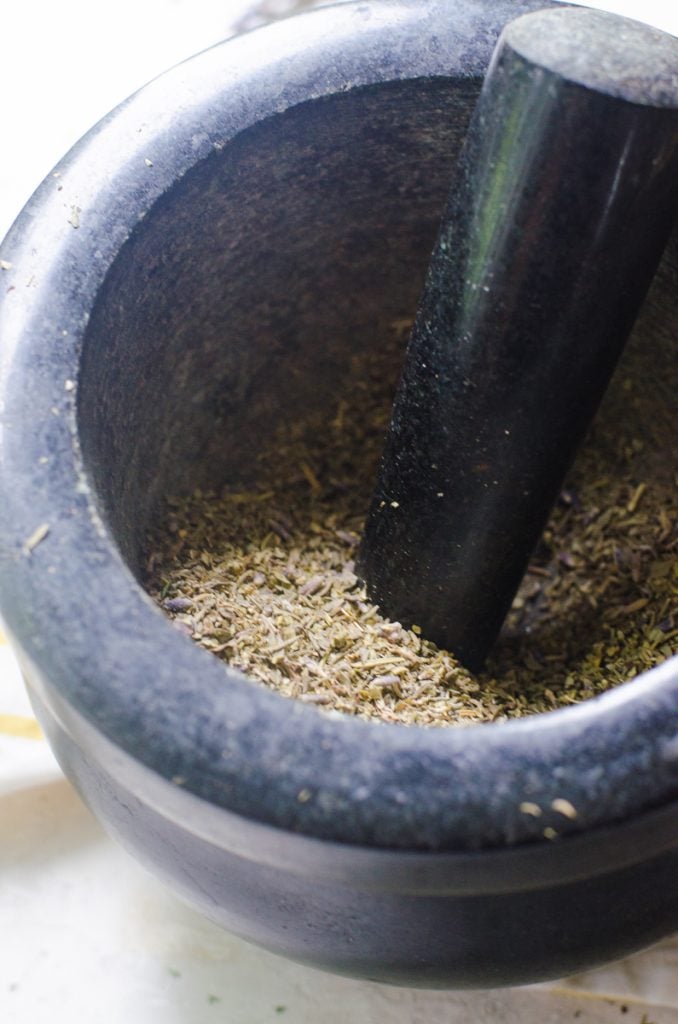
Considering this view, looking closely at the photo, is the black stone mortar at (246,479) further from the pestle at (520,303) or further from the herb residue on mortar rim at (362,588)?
the pestle at (520,303)

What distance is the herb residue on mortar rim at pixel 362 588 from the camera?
1153 mm

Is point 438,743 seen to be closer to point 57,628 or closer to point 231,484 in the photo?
point 57,628

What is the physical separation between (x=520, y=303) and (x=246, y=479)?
20.0 inches

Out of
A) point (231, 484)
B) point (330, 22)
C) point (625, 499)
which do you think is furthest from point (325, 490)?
point (330, 22)

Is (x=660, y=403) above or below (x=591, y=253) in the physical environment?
below

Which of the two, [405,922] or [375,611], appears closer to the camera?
[405,922]

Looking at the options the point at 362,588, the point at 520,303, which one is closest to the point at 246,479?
the point at 362,588

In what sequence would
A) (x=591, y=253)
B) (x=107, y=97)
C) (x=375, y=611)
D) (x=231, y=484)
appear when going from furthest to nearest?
(x=107, y=97)
(x=231, y=484)
(x=375, y=611)
(x=591, y=253)

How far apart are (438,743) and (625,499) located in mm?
644

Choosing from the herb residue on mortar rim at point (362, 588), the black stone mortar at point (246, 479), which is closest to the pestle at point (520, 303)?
the herb residue on mortar rim at point (362, 588)

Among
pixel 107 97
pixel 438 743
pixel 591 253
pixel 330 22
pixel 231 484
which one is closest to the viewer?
pixel 438 743

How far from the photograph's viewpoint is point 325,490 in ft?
4.72

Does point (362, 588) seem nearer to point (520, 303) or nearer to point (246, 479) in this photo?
point (246, 479)

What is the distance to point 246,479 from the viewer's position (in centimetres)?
140
